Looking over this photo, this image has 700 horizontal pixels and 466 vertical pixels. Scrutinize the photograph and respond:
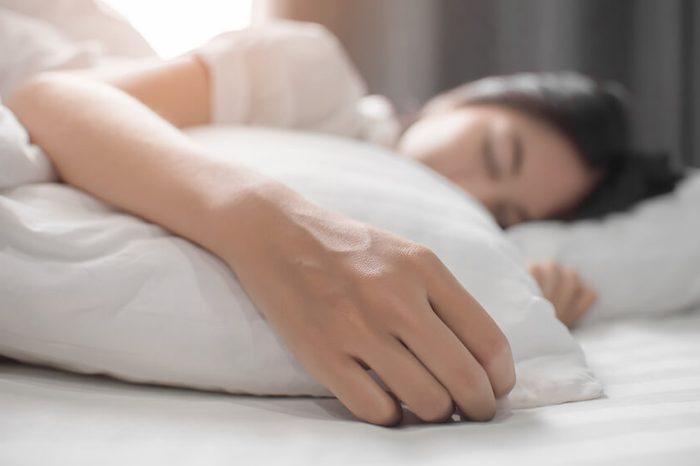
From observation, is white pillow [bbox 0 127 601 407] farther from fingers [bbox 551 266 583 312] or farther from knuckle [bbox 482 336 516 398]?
fingers [bbox 551 266 583 312]

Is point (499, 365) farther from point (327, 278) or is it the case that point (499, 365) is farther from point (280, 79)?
point (280, 79)

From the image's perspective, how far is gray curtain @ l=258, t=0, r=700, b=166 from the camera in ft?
6.51

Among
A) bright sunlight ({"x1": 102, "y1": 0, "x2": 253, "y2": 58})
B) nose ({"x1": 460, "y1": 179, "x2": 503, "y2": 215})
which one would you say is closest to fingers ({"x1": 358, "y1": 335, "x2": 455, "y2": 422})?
nose ({"x1": 460, "y1": 179, "x2": 503, "y2": 215})

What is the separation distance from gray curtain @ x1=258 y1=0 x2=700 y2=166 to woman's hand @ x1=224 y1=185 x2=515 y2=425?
1.52m

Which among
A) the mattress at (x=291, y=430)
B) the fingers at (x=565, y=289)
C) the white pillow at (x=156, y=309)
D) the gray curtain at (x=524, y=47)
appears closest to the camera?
the mattress at (x=291, y=430)

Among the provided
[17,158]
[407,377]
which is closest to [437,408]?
[407,377]

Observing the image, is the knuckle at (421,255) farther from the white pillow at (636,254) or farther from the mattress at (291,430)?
the white pillow at (636,254)

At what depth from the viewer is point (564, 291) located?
0.98m

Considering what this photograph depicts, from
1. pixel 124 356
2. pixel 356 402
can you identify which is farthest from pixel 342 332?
pixel 124 356

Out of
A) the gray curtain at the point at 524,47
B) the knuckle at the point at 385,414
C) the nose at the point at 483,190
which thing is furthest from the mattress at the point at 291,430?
the gray curtain at the point at 524,47

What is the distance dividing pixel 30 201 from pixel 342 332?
1.00ft

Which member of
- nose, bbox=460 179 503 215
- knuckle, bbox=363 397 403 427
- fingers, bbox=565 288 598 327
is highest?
knuckle, bbox=363 397 403 427

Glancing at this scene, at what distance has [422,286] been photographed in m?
0.53

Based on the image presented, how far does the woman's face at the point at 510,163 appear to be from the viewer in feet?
4.21
